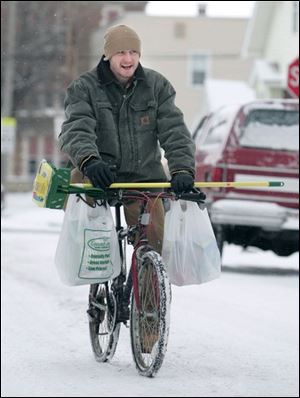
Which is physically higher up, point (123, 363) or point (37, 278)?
point (123, 363)

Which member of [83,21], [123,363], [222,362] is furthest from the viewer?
[83,21]

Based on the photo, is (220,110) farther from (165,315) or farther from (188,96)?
(188,96)

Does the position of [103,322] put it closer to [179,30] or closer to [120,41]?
[120,41]

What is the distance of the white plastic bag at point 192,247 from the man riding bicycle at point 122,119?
283mm

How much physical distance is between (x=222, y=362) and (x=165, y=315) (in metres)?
1.66

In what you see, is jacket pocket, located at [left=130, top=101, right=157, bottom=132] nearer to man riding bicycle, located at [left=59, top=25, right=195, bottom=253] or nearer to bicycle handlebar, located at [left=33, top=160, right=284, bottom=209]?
man riding bicycle, located at [left=59, top=25, right=195, bottom=253]

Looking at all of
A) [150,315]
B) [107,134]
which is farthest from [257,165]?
[107,134]

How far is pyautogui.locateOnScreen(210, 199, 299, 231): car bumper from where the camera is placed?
12.6m

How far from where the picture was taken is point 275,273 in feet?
50.1

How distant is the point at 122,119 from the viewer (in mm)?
5793

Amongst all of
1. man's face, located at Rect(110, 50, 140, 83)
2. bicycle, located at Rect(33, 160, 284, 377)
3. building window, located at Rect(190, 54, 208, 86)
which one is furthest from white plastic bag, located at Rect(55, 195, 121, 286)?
building window, located at Rect(190, 54, 208, 86)

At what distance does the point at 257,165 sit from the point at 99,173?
22.1 ft

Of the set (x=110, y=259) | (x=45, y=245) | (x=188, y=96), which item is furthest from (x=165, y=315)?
(x=188, y=96)

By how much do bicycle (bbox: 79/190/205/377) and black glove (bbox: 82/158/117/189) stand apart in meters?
0.28
